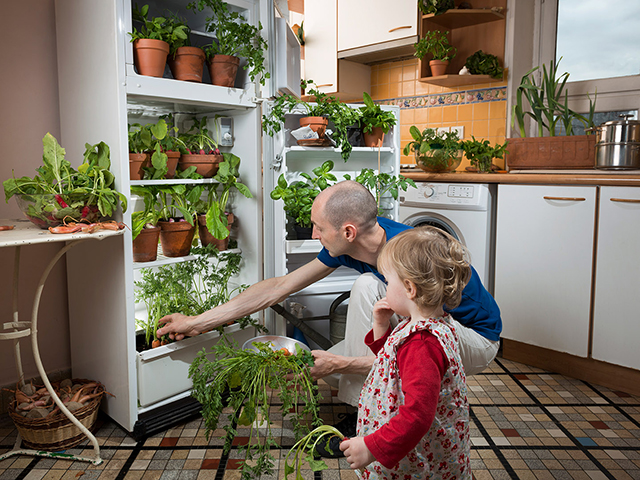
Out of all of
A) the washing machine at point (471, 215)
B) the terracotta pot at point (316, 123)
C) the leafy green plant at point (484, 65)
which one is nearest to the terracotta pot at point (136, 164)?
the terracotta pot at point (316, 123)

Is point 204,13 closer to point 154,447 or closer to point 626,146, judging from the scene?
point 154,447

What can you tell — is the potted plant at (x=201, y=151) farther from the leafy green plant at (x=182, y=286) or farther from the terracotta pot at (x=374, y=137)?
the terracotta pot at (x=374, y=137)

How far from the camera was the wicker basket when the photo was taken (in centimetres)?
172

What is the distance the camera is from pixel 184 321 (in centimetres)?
193

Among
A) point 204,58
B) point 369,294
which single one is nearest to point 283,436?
point 369,294

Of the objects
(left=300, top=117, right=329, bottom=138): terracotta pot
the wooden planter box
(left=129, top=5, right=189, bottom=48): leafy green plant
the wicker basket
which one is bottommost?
the wicker basket

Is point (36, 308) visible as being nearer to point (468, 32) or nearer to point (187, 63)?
point (187, 63)

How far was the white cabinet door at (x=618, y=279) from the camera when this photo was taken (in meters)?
2.19

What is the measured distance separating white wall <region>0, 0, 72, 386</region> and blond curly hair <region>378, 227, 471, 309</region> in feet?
4.62

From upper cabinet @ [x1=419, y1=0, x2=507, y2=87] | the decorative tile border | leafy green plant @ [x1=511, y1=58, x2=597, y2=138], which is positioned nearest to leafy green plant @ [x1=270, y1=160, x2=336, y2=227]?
leafy green plant @ [x1=511, y1=58, x2=597, y2=138]

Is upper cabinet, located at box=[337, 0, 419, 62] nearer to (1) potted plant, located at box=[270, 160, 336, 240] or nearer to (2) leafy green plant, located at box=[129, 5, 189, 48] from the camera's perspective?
(1) potted plant, located at box=[270, 160, 336, 240]

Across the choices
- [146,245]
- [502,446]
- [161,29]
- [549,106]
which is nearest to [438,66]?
[549,106]

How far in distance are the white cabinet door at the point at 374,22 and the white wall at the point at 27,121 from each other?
6.64ft

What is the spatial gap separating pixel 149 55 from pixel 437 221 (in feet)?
6.01
